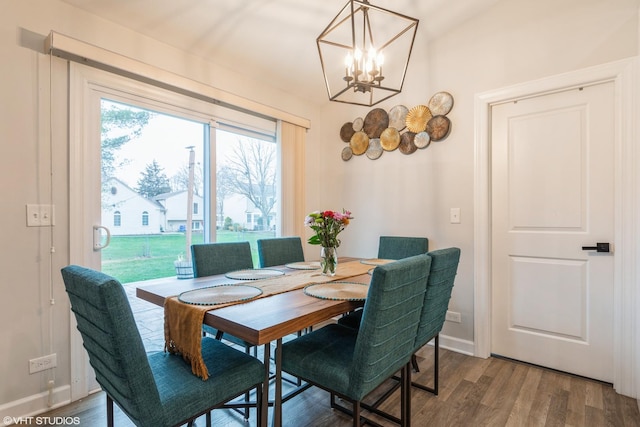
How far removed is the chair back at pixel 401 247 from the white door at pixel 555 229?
0.56 m

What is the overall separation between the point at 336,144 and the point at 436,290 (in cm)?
226

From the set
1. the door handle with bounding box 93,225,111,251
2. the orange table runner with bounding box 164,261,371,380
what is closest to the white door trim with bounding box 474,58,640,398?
the orange table runner with bounding box 164,261,371,380

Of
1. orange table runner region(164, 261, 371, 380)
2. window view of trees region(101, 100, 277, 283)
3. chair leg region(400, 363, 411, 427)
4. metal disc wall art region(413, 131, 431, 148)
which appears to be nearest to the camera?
orange table runner region(164, 261, 371, 380)

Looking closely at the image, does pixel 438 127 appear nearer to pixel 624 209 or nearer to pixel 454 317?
pixel 624 209

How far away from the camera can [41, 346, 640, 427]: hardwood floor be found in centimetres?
181

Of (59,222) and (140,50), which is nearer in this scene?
(59,222)

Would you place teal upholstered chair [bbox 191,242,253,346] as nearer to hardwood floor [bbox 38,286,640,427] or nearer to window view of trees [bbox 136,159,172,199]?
hardwood floor [bbox 38,286,640,427]

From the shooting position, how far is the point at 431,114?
114 inches

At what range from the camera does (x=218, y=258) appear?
2.24m

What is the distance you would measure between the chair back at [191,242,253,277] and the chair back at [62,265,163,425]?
3.18ft

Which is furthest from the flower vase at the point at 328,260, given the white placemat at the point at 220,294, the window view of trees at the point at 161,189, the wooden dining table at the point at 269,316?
the window view of trees at the point at 161,189

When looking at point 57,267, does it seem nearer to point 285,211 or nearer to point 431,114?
point 285,211

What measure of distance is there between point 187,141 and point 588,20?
3.05 meters

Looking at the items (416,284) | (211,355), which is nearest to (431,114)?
(416,284)
